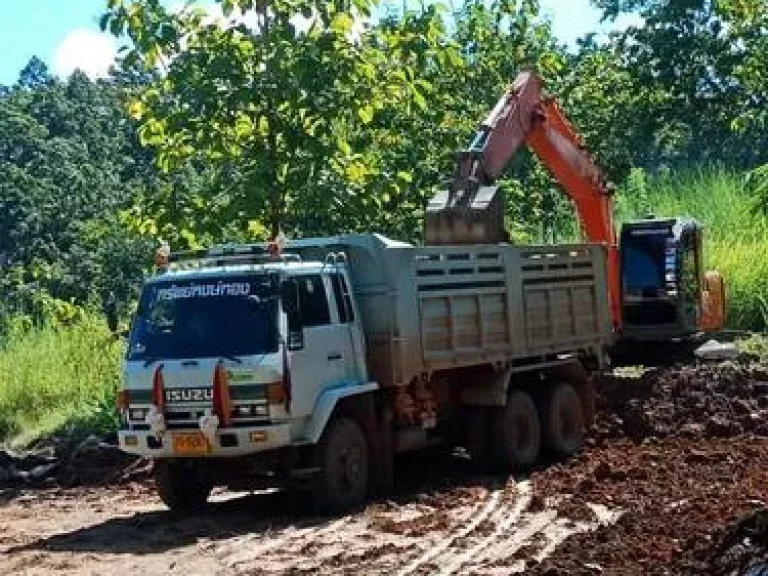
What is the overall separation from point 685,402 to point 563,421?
2.69m

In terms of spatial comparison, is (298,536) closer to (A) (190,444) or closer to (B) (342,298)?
(A) (190,444)

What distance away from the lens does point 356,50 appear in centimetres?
1661

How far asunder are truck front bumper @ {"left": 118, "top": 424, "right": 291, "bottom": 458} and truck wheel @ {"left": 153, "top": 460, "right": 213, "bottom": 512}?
0.68 metres

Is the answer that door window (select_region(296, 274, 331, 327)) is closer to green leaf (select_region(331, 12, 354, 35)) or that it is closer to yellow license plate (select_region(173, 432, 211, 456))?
yellow license plate (select_region(173, 432, 211, 456))

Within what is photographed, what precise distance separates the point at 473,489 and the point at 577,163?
279 inches

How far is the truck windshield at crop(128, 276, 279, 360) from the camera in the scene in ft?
39.6

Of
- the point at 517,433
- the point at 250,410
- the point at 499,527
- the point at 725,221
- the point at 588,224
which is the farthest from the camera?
the point at 725,221

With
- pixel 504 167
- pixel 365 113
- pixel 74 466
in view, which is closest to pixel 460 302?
pixel 365 113

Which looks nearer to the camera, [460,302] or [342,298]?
[342,298]

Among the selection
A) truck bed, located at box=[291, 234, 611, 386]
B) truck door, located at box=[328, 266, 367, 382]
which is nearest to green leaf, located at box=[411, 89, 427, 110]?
truck bed, located at box=[291, 234, 611, 386]

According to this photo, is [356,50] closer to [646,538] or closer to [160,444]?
[160,444]

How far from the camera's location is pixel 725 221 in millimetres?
29172

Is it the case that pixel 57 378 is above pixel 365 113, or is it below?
below

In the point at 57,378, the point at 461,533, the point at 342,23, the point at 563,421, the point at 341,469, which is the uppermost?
the point at 342,23
